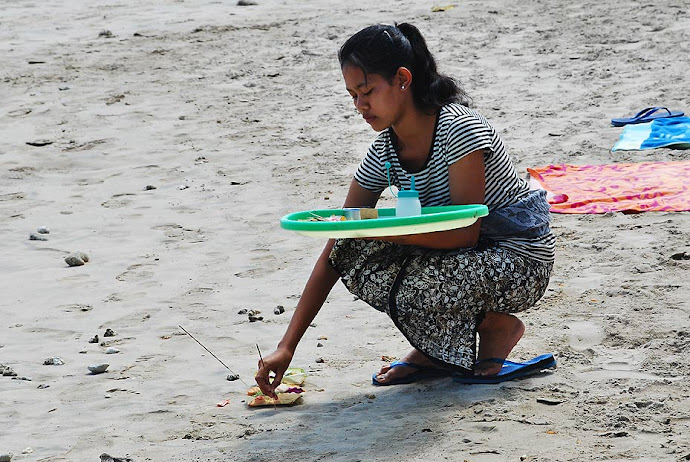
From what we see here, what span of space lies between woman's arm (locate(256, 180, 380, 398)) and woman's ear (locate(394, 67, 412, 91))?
1.58ft

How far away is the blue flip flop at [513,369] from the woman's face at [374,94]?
2.53 ft

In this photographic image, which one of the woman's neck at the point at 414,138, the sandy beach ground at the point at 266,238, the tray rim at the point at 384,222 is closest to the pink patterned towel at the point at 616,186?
the sandy beach ground at the point at 266,238

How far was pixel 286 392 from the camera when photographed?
9.95ft

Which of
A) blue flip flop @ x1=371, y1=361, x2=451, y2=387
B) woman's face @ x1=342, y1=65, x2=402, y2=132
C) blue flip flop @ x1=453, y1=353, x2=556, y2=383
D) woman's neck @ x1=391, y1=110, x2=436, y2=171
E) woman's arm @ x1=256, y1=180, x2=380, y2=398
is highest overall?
woman's face @ x1=342, y1=65, x2=402, y2=132

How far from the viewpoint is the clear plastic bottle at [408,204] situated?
2.78 meters

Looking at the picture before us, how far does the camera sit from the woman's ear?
9.46 feet

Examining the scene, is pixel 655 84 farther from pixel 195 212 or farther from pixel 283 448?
pixel 283 448

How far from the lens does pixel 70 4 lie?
9.76 m

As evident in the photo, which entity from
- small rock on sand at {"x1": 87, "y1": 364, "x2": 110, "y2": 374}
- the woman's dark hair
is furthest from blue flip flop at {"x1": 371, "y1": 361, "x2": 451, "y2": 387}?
small rock on sand at {"x1": 87, "y1": 364, "x2": 110, "y2": 374}

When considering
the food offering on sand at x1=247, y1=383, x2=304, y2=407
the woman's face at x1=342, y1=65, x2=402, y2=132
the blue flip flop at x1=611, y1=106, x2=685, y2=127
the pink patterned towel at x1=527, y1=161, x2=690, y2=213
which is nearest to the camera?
the woman's face at x1=342, y1=65, x2=402, y2=132

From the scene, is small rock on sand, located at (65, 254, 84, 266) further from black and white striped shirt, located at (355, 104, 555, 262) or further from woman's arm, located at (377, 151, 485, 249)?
woman's arm, located at (377, 151, 485, 249)

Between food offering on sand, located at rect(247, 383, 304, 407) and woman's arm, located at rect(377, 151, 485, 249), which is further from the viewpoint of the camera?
food offering on sand, located at rect(247, 383, 304, 407)

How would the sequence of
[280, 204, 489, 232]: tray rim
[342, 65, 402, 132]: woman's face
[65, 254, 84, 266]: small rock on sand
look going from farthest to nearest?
1. [65, 254, 84, 266]: small rock on sand
2. [342, 65, 402, 132]: woman's face
3. [280, 204, 489, 232]: tray rim

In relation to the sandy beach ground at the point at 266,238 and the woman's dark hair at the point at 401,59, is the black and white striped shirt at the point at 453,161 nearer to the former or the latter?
the woman's dark hair at the point at 401,59
